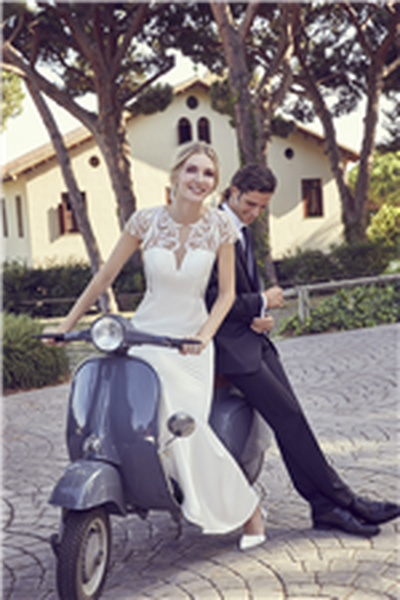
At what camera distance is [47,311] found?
22609mm

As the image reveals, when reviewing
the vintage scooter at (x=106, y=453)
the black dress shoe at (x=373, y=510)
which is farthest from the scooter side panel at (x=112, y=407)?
the black dress shoe at (x=373, y=510)

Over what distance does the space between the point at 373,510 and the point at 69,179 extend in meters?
15.2

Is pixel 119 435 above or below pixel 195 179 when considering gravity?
below

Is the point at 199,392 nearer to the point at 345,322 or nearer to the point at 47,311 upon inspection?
the point at 345,322

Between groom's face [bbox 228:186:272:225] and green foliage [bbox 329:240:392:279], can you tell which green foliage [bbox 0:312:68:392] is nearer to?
groom's face [bbox 228:186:272:225]

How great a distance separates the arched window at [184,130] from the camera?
97.4ft

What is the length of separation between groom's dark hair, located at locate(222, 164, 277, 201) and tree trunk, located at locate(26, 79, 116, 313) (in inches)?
559

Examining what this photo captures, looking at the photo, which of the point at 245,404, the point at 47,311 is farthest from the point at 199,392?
the point at 47,311

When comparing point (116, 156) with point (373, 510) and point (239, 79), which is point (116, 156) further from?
point (373, 510)

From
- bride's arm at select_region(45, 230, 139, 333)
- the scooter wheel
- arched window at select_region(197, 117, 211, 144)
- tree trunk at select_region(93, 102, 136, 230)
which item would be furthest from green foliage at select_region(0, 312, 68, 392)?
arched window at select_region(197, 117, 211, 144)

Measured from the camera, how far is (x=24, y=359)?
378 inches

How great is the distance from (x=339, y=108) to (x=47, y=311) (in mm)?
11503

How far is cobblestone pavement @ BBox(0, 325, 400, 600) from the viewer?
10.9 feet

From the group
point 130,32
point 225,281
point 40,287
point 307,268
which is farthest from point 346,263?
point 225,281
